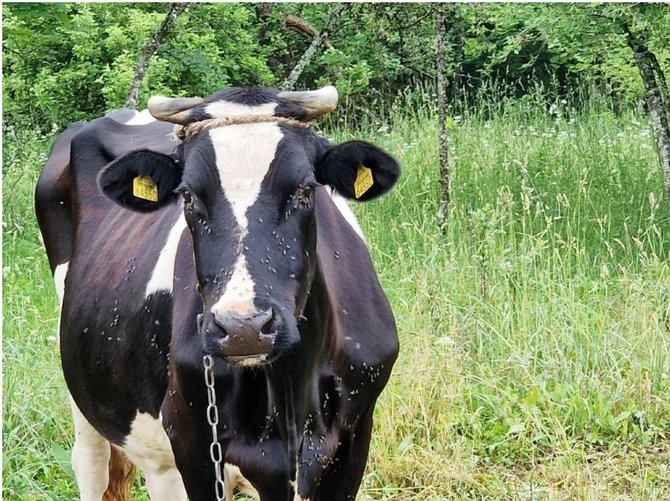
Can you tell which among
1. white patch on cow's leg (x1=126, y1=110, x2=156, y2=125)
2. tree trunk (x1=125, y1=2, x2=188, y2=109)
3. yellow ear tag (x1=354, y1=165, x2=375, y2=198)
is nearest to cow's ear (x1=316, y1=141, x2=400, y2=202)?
yellow ear tag (x1=354, y1=165, x2=375, y2=198)

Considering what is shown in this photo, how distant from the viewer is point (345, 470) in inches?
128

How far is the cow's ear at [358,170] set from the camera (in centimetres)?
290

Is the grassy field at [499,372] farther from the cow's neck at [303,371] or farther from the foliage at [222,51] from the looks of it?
the foliage at [222,51]

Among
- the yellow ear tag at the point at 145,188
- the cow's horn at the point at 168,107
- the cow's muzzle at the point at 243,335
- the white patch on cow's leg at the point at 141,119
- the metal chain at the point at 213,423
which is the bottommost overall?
the metal chain at the point at 213,423

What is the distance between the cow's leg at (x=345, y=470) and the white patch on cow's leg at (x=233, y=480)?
0.22m

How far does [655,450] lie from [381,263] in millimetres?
2368

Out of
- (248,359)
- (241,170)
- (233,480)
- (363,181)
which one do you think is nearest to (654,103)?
(363,181)

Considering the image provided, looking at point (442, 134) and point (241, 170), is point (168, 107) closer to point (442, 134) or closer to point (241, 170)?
point (241, 170)

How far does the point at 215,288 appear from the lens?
253cm

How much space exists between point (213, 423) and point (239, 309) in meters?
0.75

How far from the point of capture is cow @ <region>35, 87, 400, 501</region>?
258 cm

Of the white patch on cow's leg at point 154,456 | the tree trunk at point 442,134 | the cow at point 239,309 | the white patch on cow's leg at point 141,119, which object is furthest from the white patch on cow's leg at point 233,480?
the tree trunk at point 442,134

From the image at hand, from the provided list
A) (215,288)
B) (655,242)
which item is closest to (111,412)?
(215,288)

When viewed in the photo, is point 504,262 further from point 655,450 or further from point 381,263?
point 655,450
